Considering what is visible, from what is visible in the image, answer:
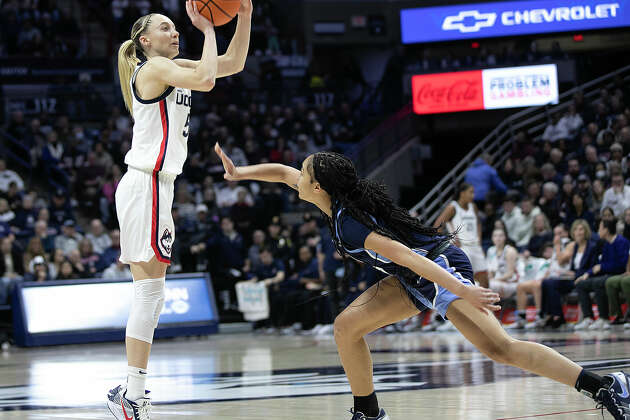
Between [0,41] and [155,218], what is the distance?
19156mm

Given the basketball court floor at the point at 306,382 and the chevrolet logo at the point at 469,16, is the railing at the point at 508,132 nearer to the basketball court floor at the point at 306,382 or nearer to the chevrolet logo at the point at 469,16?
the chevrolet logo at the point at 469,16

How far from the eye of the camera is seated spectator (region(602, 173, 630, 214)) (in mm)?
13820

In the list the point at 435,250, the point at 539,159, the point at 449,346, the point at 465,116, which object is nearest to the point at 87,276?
the point at 449,346

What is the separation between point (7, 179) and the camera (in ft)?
58.9

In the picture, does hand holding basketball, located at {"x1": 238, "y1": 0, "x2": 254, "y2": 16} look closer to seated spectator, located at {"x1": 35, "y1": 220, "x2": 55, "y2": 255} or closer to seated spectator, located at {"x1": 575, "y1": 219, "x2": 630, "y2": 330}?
seated spectator, located at {"x1": 575, "y1": 219, "x2": 630, "y2": 330}

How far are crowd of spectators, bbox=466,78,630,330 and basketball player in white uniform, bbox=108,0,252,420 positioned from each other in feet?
26.7

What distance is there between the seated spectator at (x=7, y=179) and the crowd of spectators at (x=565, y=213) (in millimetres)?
8404

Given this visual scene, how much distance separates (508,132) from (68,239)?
9.63m

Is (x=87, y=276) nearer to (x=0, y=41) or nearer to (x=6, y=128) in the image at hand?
(x=6, y=128)

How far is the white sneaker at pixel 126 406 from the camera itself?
472 centimetres

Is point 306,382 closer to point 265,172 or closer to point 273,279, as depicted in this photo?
point 265,172

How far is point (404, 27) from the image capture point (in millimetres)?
21297

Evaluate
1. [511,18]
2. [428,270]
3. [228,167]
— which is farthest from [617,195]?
[428,270]

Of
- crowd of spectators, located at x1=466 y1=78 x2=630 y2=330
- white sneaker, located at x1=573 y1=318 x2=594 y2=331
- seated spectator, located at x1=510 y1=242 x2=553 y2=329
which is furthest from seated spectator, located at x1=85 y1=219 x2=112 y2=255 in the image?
white sneaker, located at x1=573 y1=318 x2=594 y2=331
